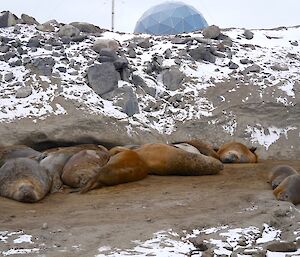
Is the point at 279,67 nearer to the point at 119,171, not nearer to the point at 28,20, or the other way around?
the point at 28,20

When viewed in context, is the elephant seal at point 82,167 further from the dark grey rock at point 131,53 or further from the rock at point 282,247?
the dark grey rock at point 131,53

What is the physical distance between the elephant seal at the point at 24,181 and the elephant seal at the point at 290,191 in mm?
3189

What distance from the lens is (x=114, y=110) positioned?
41.1ft

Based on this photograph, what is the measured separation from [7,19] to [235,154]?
8.57 m

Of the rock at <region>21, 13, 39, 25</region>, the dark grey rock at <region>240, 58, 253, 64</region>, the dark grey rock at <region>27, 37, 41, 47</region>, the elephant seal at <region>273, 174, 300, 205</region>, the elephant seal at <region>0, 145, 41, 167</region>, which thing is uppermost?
the rock at <region>21, 13, 39, 25</region>

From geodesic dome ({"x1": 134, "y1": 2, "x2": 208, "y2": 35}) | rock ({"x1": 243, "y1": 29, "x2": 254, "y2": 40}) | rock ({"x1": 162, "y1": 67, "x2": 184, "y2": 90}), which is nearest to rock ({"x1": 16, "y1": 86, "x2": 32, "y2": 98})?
rock ({"x1": 162, "y1": 67, "x2": 184, "y2": 90})

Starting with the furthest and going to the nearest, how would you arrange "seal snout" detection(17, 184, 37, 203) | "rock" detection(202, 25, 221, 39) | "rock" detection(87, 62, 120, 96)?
"rock" detection(202, 25, 221, 39) < "rock" detection(87, 62, 120, 96) < "seal snout" detection(17, 184, 37, 203)

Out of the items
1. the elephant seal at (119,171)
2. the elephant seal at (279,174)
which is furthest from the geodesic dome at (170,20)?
the elephant seal at (279,174)

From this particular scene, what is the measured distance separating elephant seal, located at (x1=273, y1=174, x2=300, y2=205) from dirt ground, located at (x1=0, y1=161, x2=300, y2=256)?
0.13 m

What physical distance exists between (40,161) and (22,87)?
160 inches

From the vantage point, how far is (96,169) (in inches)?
340

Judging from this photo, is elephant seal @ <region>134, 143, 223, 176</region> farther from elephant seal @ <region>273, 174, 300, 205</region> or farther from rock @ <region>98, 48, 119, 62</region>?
rock @ <region>98, 48, 119, 62</region>

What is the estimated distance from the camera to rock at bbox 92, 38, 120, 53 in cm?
1458

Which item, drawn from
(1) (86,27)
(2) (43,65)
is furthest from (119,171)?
(1) (86,27)
